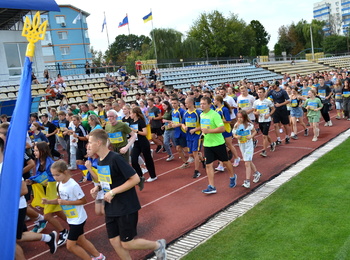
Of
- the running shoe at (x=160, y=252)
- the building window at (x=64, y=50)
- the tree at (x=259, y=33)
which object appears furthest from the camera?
the tree at (x=259, y=33)

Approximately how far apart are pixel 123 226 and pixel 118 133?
12.2 ft

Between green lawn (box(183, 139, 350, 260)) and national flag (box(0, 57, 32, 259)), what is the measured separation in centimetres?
276

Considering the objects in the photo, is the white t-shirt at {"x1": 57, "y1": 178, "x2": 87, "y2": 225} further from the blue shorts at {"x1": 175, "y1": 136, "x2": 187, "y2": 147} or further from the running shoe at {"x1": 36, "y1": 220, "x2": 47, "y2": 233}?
the blue shorts at {"x1": 175, "y1": 136, "x2": 187, "y2": 147}

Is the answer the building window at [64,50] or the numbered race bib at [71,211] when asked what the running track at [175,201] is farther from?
the building window at [64,50]

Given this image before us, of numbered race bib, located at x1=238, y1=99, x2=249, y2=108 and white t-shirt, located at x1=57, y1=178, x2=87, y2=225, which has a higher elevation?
numbered race bib, located at x1=238, y1=99, x2=249, y2=108

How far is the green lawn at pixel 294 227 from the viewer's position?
484 centimetres

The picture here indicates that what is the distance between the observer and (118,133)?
25.6ft

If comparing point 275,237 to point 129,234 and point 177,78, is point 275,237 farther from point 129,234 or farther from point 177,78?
point 177,78

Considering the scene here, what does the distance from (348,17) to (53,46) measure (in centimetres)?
13806

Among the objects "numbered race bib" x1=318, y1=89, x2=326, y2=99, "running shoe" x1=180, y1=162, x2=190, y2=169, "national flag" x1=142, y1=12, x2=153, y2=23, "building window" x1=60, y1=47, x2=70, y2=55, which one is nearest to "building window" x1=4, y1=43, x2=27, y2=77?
"national flag" x1=142, y1=12, x2=153, y2=23

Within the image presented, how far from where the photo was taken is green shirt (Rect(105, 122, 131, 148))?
773cm

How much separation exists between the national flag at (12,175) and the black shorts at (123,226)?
1.48 meters

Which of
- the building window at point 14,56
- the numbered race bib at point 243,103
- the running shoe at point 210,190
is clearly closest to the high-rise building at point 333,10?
the building window at point 14,56

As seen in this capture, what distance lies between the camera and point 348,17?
153 metres
